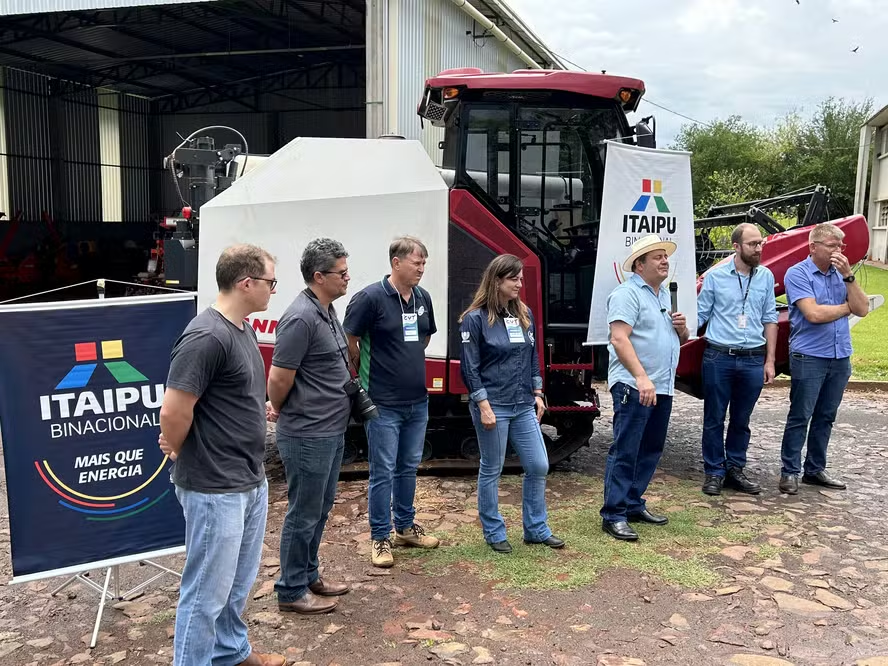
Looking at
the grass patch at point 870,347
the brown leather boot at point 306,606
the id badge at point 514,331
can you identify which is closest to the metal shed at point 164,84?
the grass patch at point 870,347

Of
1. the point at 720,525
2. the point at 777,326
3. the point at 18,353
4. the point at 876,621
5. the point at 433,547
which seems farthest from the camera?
the point at 777,326

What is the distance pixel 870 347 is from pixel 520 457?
903 centimetres

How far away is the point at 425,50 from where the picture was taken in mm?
11758

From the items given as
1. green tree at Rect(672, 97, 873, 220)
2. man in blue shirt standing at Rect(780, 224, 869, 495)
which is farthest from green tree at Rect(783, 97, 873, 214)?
man in blue shirt standing at Rect(780, 224, 869, 495)

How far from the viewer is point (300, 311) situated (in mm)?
3336

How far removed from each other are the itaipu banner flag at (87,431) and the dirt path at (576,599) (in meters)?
0.39

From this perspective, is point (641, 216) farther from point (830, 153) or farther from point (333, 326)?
point (830, 153)

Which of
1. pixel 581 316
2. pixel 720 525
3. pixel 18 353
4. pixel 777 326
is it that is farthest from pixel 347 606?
pixel 777 326

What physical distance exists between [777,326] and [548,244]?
1.76 metres

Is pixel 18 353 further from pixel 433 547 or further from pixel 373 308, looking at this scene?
pixel 433 547

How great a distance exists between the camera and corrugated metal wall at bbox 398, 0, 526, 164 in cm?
1098

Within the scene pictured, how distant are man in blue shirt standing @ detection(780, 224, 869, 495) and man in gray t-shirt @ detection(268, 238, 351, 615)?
11.2 ft

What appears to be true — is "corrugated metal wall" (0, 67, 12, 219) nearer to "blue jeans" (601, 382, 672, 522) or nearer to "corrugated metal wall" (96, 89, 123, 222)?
"corrugated metal wall" (96, 89, 123, 222)

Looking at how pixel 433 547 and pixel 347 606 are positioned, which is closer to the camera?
pixel 347 606
